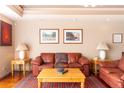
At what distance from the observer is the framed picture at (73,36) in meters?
7.46

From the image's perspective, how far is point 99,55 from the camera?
7332 millimetres

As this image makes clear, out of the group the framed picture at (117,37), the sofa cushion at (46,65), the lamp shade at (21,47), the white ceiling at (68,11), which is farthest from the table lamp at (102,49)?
the lamp shade at (21,47)

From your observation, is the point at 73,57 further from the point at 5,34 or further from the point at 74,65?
the point at 5,34

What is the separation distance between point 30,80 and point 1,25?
6.75 ft

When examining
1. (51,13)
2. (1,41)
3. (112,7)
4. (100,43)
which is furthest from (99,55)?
(1,41)

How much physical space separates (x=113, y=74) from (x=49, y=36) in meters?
3.40

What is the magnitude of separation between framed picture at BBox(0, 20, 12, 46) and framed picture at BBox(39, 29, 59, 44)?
3.92 feet

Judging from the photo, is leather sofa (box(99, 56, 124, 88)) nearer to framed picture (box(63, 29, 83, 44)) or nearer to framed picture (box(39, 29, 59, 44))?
framed picture (box(63, 29, 83, 44))

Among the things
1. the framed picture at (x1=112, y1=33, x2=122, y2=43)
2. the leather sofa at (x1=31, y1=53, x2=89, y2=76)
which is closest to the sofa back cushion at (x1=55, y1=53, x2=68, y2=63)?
the leather sofa at (x1=31, y1=53, x2=89, y2=76)

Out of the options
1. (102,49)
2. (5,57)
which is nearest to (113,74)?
(102,49)

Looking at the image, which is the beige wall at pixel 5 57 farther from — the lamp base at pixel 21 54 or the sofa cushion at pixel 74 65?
the sofa cushion at pixel 74 65

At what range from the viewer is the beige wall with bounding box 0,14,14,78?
20.2 feet

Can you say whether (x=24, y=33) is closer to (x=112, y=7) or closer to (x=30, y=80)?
(x=30, y=80)

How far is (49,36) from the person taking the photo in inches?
294
